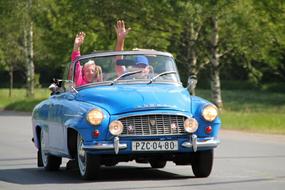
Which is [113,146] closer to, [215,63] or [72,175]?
[72,175]

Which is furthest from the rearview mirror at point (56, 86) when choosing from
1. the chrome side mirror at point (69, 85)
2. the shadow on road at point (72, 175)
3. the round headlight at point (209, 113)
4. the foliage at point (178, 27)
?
the foliage at point (178, 27)

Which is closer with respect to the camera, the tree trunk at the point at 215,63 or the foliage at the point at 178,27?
the foliage at the point at 178,27

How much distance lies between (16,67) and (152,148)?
64.0 metres

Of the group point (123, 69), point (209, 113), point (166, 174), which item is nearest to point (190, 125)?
point (209, 113)

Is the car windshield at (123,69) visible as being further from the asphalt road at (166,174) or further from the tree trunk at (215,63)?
the tree trunk at (215,63)

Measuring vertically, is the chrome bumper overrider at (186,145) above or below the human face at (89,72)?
below

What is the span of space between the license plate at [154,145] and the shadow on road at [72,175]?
2.27ft

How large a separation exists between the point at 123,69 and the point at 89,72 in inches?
17.6

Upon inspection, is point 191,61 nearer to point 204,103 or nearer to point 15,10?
point 15,10

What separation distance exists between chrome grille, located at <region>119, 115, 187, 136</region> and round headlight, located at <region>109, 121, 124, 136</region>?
0.26ft

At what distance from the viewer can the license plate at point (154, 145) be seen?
11.3 m

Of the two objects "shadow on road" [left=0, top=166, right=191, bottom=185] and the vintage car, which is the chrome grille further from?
"shadow on road" [left=0, top=166, right=191, bottom=185]

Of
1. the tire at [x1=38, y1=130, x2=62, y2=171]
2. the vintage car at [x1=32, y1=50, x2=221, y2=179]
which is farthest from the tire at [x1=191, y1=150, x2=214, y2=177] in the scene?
the tire at [x1=38, y1=130, x2=62, y2=171]

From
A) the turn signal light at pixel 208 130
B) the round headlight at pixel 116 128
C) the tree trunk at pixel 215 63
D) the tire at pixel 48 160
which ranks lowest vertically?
the tree trunk at pixel 215 63
